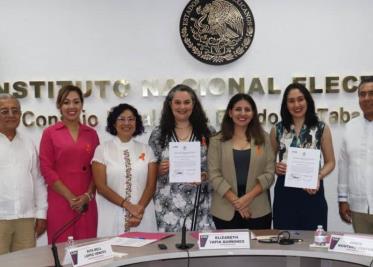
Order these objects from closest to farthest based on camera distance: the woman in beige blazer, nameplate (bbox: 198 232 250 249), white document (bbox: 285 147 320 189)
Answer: nameplate (bbox: 198 232 250 249) → white document (bbox: 285 147 320 189) → the woman in beige blazer

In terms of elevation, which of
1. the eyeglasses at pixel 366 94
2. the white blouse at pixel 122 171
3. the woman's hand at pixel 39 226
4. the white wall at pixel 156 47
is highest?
the white wall at pixel 156 47

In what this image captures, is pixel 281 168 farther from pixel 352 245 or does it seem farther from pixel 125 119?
pixel 125 119

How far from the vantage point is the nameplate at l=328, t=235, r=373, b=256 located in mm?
2223

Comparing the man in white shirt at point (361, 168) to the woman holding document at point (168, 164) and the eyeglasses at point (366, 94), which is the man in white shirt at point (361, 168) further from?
the woman holding document at point (168, 164)

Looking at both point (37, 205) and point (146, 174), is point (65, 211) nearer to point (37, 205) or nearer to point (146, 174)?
point (37, 205)

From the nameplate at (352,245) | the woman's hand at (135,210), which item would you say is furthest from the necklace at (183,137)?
the nameplate at (352,245)

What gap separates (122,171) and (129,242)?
802 mm

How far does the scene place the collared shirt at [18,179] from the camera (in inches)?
123

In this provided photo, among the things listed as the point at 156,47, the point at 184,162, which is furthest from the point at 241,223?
the point at 156,47

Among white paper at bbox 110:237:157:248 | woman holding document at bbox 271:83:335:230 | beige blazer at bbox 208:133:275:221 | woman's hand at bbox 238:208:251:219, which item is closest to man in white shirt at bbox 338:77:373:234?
woman holding document at bbox 271:83:335:230

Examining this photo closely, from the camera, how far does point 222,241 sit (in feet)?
7.79

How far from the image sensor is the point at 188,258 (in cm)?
237

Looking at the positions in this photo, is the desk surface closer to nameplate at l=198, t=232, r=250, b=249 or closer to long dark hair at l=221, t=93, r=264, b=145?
nameplate at l=198, t=232, r=250, b=249

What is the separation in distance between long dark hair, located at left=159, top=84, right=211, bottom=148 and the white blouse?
158 mm
